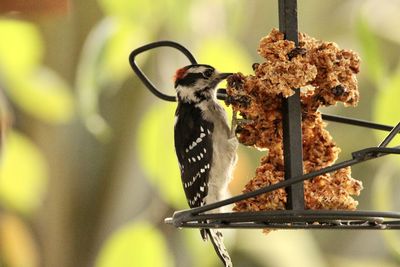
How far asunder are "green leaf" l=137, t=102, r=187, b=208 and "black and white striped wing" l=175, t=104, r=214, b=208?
644mm

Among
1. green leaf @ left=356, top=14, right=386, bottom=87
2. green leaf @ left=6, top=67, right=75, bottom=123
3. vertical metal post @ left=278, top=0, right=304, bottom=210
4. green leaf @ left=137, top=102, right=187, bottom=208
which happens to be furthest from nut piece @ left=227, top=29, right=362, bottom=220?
green leaf @ left=6, top=67, right=75, bottom=123

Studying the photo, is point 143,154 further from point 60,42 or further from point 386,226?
point 386,226

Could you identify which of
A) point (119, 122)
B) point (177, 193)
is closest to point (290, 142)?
point (177, 193)

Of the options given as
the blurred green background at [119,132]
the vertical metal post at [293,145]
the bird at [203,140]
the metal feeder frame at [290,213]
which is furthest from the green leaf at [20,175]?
the vertical metal post at [293,145]

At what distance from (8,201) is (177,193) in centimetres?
50

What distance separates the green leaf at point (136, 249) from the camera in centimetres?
197

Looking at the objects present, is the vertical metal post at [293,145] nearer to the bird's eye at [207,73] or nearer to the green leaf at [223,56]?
the bird's eye at [207,73]

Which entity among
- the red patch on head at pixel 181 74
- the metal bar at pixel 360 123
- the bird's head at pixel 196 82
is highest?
the red patch on head at pixel 181 74

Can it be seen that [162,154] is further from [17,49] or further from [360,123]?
[360,123]

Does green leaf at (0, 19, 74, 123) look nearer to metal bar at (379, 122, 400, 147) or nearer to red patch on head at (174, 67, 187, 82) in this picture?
red patch on head at (174, 67, 187, 82)

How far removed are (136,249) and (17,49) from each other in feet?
2.05

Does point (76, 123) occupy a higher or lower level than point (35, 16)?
lower

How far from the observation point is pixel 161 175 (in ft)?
6.51

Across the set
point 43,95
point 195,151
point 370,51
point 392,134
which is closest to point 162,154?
point 43,95
